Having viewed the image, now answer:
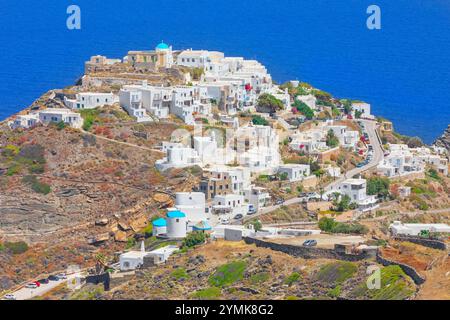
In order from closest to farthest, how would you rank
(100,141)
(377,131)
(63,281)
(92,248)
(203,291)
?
(203,291) → (63,281) → (92,248) → (100,141) → (377,131)

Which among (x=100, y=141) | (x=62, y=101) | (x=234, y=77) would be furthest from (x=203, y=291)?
(x=234, y=77)

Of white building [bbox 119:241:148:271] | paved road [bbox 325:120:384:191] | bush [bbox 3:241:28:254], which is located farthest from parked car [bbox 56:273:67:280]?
paved road [bbox 325:120:384:191]

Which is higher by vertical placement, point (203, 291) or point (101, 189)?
point (101, 189)

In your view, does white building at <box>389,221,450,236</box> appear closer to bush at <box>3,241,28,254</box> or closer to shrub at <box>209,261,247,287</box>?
shrub at <box>209,261,247,287</box>

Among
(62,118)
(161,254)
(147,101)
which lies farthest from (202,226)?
(147,101)

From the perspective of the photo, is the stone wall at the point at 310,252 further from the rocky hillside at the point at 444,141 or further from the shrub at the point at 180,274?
the rocky hillside at the point at 444,141

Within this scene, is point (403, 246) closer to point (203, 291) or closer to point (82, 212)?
point (203, 291)
